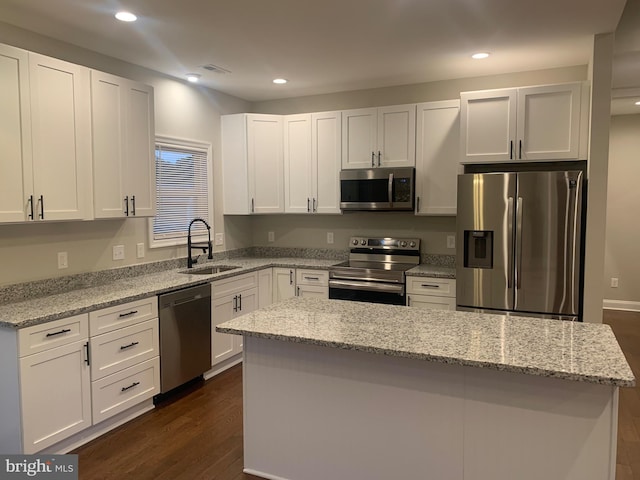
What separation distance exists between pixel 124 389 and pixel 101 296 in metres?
0.65

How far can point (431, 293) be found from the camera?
13.2ft

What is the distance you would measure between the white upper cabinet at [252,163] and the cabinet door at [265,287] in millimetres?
678

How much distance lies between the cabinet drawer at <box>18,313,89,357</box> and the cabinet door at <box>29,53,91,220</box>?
663mm

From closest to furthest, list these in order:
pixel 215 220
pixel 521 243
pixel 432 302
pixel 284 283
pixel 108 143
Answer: pixel 108 143 → pixel 521 243 → pixel 432 302 → pixel 284 283 → pixel 215 220

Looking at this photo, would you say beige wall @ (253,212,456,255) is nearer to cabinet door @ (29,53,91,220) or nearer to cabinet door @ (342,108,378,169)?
cabinet door @ (342,108,378,169)

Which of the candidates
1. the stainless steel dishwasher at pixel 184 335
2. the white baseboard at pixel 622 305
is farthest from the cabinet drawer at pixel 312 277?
the white baseboard at pixel 622 305

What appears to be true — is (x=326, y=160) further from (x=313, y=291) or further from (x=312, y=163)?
(x=313, y=291)

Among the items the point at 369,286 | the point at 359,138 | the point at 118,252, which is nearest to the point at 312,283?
the point at 369,286

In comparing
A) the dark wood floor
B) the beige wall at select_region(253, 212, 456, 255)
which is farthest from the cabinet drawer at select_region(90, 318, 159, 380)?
the beige wall at select_region(253, 212, 456, 255)

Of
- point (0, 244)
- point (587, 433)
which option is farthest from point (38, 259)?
point (587, 433)

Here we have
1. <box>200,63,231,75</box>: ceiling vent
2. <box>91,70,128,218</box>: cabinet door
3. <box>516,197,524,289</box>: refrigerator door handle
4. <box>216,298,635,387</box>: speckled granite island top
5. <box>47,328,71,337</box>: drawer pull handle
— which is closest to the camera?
<box>216,298,635,387</box>: speckled granite island top

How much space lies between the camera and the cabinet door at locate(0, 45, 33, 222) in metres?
2.62

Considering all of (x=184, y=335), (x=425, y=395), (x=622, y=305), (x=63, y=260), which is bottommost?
(x=622, y=305)

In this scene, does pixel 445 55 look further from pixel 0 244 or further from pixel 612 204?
pixel 612 204
